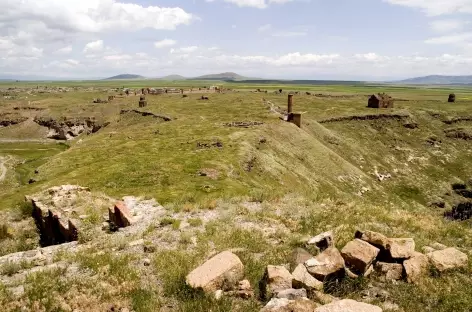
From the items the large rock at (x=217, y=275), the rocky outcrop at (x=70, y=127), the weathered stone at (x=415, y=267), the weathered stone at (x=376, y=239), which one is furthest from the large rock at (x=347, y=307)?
the rocky outcrop at (x=70, y=127)

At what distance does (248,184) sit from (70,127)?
10730cm

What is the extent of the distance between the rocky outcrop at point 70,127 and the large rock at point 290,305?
127629 mm

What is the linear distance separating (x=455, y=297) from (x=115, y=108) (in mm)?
147065

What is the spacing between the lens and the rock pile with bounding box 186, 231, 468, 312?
1176 cm

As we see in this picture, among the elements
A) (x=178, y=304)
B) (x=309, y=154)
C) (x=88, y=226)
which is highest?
(x=178, y=304)

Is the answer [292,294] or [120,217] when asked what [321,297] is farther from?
[120,217]

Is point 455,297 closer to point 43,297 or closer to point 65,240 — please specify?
point 43,297

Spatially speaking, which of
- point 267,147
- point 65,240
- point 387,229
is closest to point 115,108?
point 267,147

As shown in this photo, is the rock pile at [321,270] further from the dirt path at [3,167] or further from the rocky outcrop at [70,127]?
the rocky outcrop at [70,127]

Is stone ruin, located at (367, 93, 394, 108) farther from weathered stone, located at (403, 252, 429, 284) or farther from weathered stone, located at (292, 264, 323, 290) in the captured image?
weathered stone, located at (292, 264, 323, 290)

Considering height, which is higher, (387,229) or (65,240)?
(387,229)

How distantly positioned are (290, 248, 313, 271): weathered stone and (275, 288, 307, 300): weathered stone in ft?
7.49

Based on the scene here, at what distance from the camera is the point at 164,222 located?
2073 centimetres

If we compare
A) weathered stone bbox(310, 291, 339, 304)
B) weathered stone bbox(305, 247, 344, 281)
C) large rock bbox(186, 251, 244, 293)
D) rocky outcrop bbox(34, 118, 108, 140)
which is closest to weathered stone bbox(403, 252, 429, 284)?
weathered stone bbox(305, 247, 344, 281)
